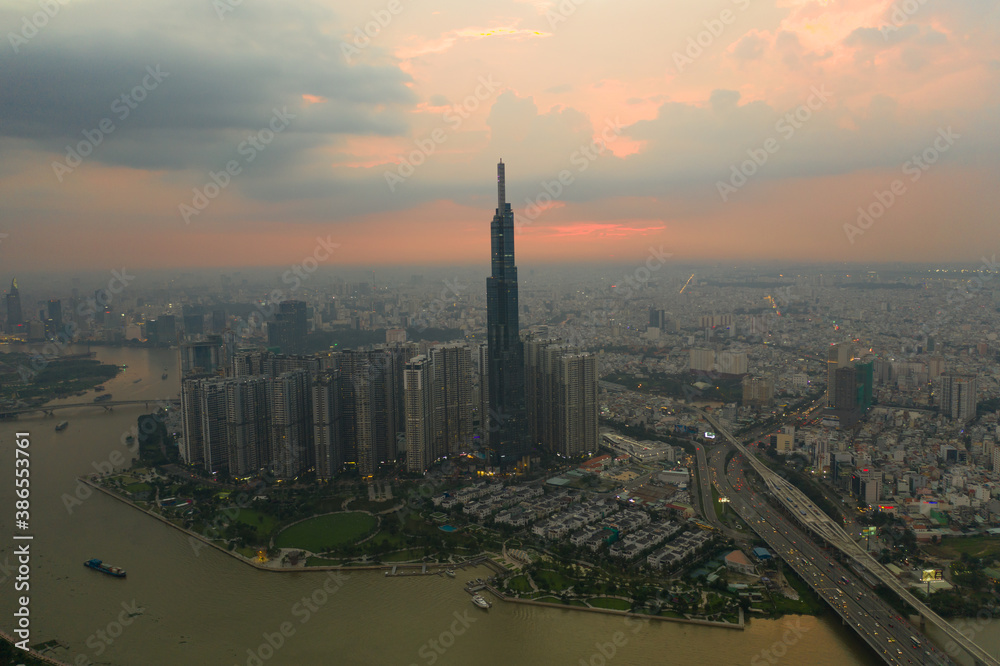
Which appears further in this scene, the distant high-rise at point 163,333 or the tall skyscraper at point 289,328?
the distant high-rise at point 163,333

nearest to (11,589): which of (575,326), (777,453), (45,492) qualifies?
(45,492)

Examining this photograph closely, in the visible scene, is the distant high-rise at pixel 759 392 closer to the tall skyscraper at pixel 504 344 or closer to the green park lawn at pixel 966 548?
the tall skyscraper at pixel 504 344

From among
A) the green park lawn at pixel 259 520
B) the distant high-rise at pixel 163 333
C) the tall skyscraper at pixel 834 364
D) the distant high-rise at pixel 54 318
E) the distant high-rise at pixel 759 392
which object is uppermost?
the distant high-rise at pixel 54 318

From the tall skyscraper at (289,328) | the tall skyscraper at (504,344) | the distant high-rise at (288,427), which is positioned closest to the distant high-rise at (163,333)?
the tall skyscraper at (289,328)

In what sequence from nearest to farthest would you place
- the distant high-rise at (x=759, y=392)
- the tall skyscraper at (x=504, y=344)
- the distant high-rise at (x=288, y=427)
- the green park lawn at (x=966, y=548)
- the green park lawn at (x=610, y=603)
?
the green park lawn at (x=610, y=603)
the green park lawn at (x=966, y=548)
the distant high-rise at (x=288, y=427)
the tall skyscraper at (x=504, y=344)
the distant high-rise at (x=759, y=392)

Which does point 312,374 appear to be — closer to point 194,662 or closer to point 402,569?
point 402,569

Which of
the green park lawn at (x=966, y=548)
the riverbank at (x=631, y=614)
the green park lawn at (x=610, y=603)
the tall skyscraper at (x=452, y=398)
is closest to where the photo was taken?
the riverbank at (x=631, y=614)

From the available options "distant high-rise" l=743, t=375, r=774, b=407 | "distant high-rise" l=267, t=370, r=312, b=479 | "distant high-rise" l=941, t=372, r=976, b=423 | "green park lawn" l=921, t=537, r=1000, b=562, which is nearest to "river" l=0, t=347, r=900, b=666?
"green park lawn" l=921, t=537, r=1000, b=562

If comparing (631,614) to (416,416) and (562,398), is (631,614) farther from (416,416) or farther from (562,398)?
(562,398)

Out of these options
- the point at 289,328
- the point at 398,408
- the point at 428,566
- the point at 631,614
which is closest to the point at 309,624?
the point at 428,566
